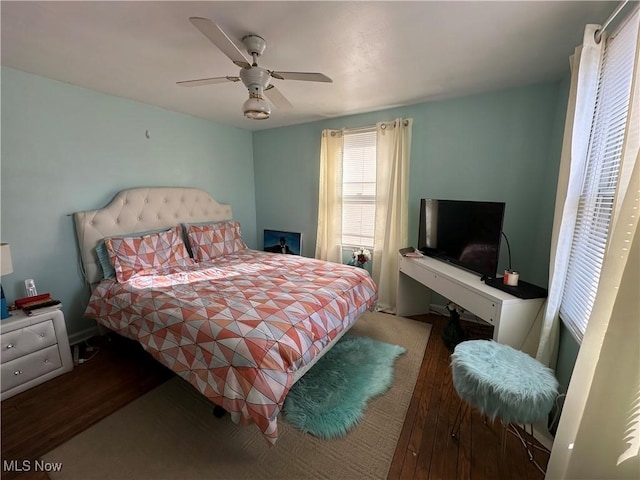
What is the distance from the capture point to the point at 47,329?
1933 millimetres

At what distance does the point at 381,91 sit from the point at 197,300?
7.80 feet

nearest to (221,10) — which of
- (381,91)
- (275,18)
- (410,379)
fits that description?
(275,18)

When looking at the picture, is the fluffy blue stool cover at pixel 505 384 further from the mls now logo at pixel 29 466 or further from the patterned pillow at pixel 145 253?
the patterned pillow at pixel 145 253

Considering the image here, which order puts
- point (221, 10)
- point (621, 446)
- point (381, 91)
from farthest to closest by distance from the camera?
point (381, 91)
point (221, 10)
point (621, 446)

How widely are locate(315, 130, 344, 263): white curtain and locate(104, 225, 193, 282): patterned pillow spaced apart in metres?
1.65

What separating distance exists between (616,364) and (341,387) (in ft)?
4.81

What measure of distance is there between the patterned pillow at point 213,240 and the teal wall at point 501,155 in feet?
6.05

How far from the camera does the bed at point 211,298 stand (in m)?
1.34

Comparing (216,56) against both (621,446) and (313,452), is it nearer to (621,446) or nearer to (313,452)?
(313,452)

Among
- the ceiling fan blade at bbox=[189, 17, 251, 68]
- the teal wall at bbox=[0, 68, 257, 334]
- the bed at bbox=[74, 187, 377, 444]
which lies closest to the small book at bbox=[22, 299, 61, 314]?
the bed at bbox=[74, 187, 377, 444]

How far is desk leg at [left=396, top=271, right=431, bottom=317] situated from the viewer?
9.70ft

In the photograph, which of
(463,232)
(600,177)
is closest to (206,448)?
(463,232)

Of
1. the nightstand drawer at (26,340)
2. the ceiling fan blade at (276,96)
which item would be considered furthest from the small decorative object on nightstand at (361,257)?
the nightstand drawer at (26,340)

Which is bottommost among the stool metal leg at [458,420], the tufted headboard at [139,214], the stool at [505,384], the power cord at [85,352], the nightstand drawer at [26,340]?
the stool metal leg at [458,420]
